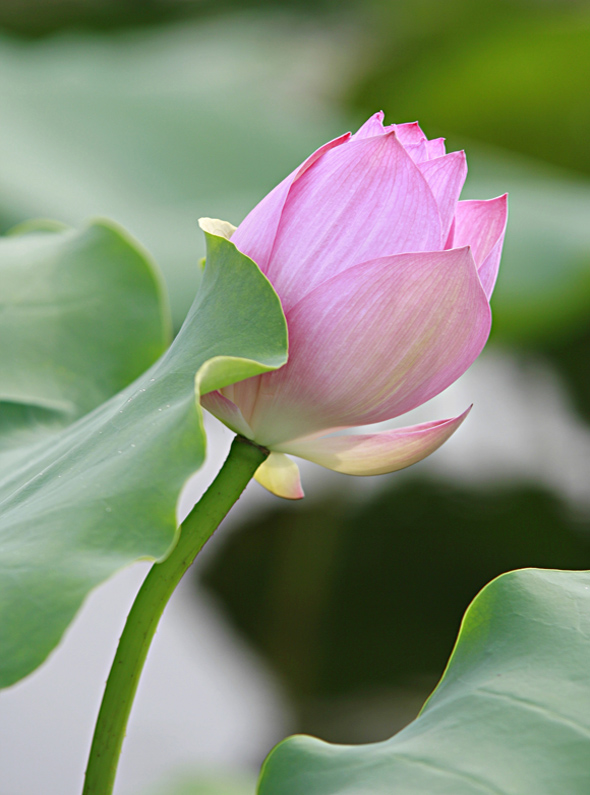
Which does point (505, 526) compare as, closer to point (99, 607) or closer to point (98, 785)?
point (99, 607)

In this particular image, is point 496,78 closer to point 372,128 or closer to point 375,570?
point 375,570

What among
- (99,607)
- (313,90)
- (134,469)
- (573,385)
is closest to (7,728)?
(99,607)

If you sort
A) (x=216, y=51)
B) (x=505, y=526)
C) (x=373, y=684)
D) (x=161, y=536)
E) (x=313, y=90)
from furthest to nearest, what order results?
(x=313, y=90), (x=216, y=51), (x=505, y=526), (x=373, y=684), (x=161, y=536)

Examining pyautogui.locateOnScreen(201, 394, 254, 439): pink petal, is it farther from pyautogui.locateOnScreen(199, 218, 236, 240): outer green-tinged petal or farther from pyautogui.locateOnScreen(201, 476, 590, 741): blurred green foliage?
pyautogui.locateOnScreen(201, 476, 590, 741): blurred green foliage

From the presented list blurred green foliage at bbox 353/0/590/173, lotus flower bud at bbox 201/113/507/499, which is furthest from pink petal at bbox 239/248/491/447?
blurred green foliage at bbox 353/0/590/173

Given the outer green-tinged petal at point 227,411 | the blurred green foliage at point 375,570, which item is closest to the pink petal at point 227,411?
the outer green-tinged petal at point 227,411

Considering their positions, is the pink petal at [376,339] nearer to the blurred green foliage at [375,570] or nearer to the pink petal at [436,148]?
the pink petal at [436,148]

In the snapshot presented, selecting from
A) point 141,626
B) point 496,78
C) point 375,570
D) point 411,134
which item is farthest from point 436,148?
point 496,78
